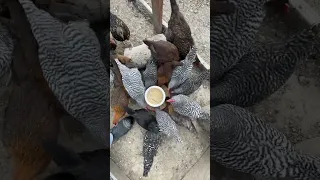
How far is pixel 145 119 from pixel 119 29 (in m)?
0.36

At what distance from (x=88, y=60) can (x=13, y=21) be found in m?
0.34

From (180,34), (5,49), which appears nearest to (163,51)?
(180,34)

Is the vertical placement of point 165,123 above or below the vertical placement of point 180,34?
below

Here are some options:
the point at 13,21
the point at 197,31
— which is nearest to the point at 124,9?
the point at 197,31

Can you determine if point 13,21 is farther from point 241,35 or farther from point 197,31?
point 241,35

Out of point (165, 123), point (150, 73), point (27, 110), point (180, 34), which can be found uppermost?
point (180, 34)

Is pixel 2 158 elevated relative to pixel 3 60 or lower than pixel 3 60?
lower

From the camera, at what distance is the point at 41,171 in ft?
5.75

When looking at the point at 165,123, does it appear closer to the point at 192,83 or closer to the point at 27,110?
the point at 192,83

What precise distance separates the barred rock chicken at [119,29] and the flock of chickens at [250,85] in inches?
12.8

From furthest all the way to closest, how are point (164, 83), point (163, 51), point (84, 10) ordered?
point (84, 10)
point (164, 83)
point (163, 51)

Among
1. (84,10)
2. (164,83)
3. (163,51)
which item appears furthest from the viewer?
(84,10)

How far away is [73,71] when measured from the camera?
1.69 metres

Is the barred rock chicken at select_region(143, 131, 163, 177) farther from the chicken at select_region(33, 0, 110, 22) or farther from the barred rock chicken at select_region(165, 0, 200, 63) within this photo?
the chicken at select_region(33, 0, 110, 22)
